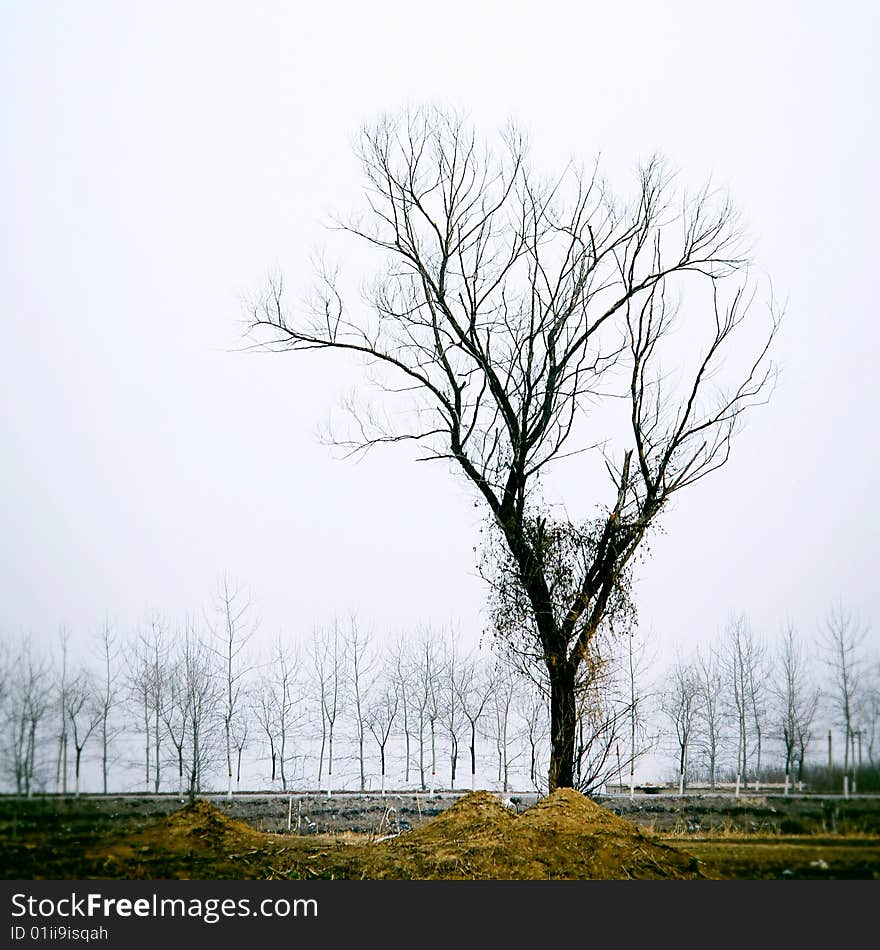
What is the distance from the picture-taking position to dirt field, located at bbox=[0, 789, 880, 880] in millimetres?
6820

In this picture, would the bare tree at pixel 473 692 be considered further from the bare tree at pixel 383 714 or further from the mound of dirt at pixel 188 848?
the mound of dirt at pixel 188 848

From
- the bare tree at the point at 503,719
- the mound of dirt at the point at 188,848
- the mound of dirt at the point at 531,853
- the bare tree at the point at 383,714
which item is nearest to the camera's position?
the mound of dirt at the point at 531,853

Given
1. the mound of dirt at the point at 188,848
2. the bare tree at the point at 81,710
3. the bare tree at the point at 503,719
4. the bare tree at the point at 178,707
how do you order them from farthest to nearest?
the bare tree at the point at 503,719
the bare tree at the point at 178,707
the bare tree at the point at 81,710
the mound of dirt at the point at 188,848

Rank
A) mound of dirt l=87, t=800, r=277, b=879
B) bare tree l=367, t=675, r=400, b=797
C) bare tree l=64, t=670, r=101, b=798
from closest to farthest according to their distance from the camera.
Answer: mound of dirt l=87, t=800, r=277, b=879 < bare tree l=64, t=670, r=101, b=798 < bare tree l=367, t=675, r=400, b=797

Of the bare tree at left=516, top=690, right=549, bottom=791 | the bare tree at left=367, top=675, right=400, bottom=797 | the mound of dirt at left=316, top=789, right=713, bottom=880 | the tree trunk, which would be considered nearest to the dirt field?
the mound of dirt at left=316, top=789, right=713, bottom=880

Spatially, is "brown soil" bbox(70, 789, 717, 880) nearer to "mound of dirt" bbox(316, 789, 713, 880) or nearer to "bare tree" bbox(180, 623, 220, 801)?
"mound of dirt" bbox(316, 789, 713, 880)

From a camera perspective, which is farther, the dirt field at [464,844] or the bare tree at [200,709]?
the bare tree at [200,709]

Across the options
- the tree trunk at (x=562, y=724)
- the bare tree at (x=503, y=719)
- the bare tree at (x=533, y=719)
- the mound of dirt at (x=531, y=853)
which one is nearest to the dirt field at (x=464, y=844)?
the mound of dirt at (x=531, y=853)

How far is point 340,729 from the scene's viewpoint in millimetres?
10539

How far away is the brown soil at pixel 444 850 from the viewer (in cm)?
677

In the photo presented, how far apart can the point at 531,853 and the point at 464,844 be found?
1.67ft

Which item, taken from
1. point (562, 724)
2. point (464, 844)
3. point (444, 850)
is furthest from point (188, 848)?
point (562, 724)

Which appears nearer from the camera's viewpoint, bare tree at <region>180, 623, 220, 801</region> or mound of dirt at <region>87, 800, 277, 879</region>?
mound of dirt at <region>87, 800, 277, 879</region>

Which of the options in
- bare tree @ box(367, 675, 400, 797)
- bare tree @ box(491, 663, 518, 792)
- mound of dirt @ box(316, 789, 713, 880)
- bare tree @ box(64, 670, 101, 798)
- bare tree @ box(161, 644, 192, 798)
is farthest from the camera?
bare tree @ box(367, 675, 400, 797)
